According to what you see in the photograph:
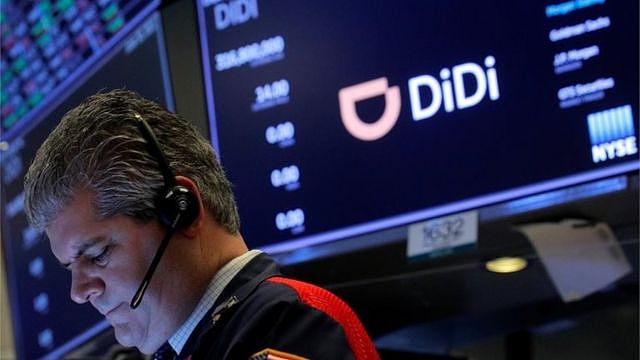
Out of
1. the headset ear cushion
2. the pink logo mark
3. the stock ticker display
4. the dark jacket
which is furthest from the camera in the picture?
the stock ticker display

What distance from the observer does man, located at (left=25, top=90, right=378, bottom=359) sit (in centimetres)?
126

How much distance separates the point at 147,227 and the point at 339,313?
0.24 meters

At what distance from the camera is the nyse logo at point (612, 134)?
5.68 ft

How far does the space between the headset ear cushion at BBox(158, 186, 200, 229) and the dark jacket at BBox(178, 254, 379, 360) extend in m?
0.08

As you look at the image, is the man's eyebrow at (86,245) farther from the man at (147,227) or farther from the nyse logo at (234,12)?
the nyse logo at (234,12)

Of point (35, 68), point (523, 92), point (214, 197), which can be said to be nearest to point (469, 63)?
point (523, 92)

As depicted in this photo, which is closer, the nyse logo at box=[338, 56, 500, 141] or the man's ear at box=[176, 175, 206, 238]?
the man's ear at box=[176, 175, 206, 238]

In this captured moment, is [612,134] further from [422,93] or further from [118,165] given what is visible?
[118,165]

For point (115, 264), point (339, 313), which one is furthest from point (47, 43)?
point (339, 313)

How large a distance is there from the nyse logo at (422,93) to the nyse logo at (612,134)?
18 centimetres

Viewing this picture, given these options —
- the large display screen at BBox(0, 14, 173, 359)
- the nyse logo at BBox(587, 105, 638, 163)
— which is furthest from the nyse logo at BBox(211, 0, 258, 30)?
the nyse logo at BBox(587, 105, 638, 163)

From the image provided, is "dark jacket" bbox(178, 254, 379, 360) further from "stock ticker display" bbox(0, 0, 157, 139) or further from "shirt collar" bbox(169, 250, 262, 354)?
"stock ticker display" bbox(0, 0, 157, 139)

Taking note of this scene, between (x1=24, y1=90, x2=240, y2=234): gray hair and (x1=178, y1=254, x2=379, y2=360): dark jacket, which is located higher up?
(x1=24, y1=90, x2=240, y2=234): gray hair

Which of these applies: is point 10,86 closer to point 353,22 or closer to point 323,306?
point 353,22
